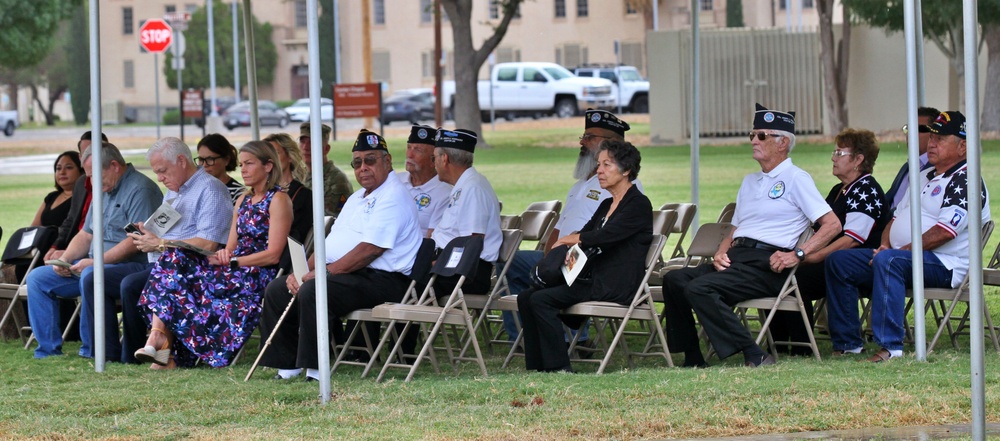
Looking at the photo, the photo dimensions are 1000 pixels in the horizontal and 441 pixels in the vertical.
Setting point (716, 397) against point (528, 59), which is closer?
point (716, 397)

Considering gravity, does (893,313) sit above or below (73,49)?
below

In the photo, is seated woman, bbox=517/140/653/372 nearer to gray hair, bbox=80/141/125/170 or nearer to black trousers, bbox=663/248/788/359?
black trousers, bbox=663/248/788/359

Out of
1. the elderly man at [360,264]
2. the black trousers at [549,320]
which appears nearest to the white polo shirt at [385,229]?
the elderly man at [360,264]

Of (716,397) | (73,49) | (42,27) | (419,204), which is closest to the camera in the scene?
(716,397)

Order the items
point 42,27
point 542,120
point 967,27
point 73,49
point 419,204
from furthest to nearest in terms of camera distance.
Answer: point 73,49
point 542,120
point 42,27
point 419,204
point 967,27

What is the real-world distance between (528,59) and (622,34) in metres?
4.07

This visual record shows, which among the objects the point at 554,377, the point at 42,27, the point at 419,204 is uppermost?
the point at 42,27

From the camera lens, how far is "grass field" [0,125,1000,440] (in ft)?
19.7

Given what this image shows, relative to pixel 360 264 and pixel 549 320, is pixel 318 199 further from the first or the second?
pixel 549 320

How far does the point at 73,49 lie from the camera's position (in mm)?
67375

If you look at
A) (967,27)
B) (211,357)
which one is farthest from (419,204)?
(967,27)

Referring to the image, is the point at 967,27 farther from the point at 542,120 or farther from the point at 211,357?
the point at 542,120

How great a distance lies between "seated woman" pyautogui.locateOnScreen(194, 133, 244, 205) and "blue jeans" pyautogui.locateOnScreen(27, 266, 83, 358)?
43.6 inches

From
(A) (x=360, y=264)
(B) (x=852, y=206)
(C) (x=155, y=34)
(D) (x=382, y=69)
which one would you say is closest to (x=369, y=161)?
(A) (x=360, y=264)
